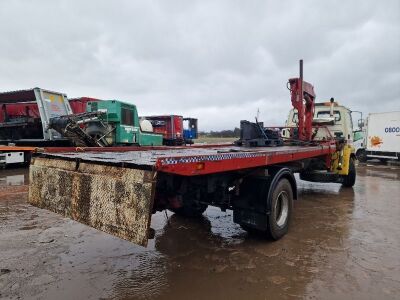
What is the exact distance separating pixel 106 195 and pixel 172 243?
181 centimetres

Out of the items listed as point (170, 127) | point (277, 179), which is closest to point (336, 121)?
point (277, 179)

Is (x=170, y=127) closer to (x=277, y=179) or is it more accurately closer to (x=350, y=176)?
(x=350, y=176)

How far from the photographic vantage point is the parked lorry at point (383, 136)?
17609mm

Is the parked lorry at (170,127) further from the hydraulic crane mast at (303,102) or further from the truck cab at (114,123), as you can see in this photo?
the hydraulic crane mast at (303,102)

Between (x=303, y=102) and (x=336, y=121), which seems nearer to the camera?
(x=303, y=102)

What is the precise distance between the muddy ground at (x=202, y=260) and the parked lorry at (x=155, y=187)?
50cm

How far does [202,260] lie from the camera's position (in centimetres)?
403

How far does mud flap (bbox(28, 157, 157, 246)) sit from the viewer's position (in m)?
2.83

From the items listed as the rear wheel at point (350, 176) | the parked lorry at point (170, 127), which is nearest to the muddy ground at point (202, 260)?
the rear wheel at point (350, 176)

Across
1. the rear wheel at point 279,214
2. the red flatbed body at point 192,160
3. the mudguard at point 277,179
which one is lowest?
the rear wheel at point 279,214

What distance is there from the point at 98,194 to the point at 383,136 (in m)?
18.5

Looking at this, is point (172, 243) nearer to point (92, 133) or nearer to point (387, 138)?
point (92, 133)

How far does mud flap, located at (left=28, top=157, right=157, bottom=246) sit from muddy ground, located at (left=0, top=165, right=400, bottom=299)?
676mm

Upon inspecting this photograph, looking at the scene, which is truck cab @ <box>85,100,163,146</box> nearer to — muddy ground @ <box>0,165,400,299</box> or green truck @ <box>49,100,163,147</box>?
green truck @ <box>49,100,163,147</box>
